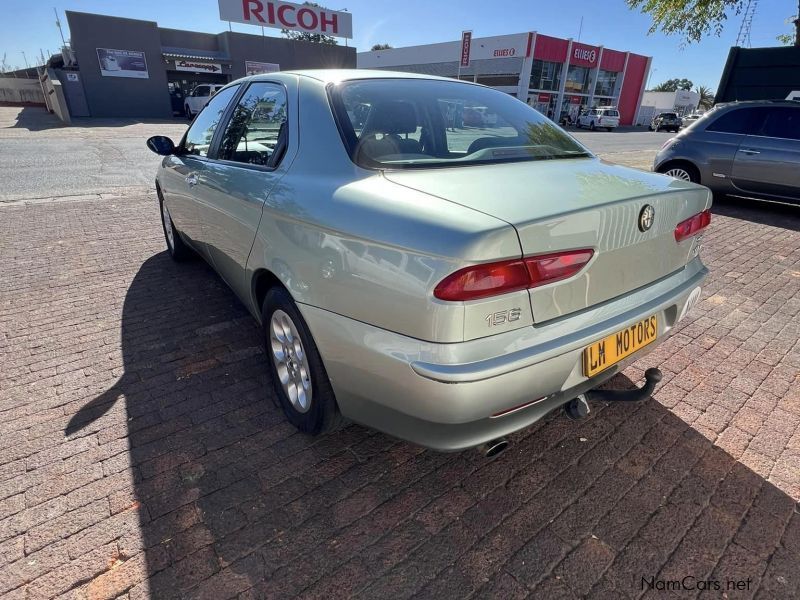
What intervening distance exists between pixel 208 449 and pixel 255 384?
23.2 inches

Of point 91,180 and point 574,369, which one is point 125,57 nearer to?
point 91,180

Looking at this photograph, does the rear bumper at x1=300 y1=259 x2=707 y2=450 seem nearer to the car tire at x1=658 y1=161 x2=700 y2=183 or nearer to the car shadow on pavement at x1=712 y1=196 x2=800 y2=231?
the car shadow on pavement at x1=712 y1=196 x2=800 y2=231

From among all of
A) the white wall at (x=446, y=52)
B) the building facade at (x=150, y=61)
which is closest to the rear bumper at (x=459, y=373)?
the building facade at (x=150, y=61)

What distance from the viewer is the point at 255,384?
2.84 metres

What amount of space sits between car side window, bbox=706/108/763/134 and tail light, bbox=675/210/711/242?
6.73 m

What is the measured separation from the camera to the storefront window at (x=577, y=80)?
44.4m

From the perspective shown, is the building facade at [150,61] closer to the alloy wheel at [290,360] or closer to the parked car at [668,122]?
the parked car at [668,122]

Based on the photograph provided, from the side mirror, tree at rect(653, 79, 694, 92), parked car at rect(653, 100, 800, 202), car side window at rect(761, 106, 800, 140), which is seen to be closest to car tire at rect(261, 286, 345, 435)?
the side mirror

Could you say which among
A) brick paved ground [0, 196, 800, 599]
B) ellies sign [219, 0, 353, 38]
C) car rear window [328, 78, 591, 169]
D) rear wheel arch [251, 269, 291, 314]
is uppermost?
ellies sign [219, 0, 353, 38]

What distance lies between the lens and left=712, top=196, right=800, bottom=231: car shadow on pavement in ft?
23.4

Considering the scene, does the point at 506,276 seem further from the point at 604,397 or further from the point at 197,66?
the point at 197,66

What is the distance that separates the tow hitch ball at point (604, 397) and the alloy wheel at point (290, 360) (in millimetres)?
1156

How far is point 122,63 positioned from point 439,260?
3231 cm

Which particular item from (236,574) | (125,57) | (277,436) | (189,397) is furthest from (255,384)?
(125,57)
